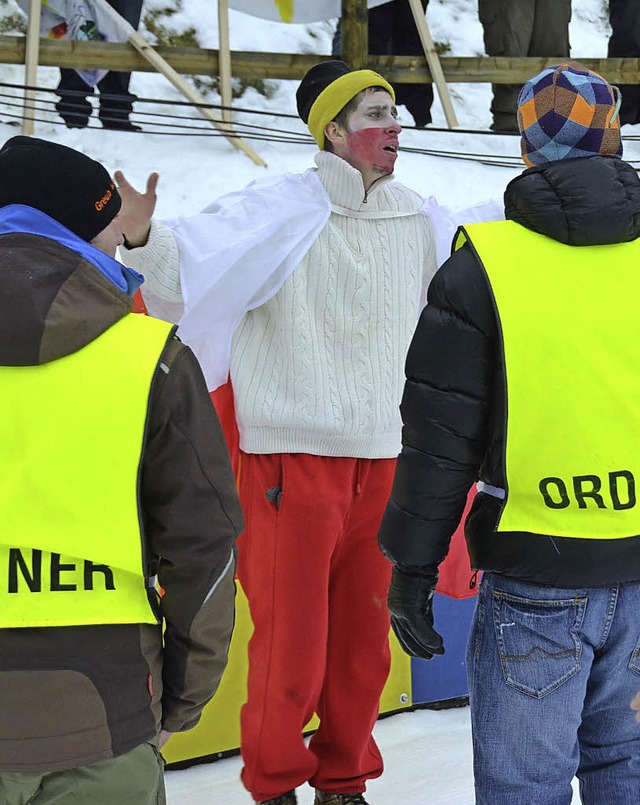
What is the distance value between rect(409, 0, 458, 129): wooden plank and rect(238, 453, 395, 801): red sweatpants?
5331 mm

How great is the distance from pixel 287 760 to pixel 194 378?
1.25m

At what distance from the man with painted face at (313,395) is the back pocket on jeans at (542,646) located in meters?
0.79

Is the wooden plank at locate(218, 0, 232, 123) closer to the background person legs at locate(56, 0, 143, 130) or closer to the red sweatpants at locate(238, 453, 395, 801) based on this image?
the background person legs at locate(56, 0, 143, 130)

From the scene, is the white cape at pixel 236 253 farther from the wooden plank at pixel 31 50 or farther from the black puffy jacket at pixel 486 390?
the wooden plank at pixel 31 50

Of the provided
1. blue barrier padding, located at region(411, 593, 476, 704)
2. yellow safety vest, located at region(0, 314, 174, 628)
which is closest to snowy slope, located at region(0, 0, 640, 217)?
blue barrier padding, located at region(411, 593, 476, 704)

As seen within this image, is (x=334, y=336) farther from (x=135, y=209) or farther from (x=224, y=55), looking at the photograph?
(x=224, y=55)

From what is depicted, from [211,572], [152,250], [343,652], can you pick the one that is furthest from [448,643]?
[211,572]

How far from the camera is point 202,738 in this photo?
2.66 meters

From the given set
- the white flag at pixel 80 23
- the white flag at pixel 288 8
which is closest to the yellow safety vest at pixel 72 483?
the white flag at pixel 80 23

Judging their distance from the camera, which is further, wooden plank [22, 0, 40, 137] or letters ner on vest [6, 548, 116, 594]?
wooden plank [22, 0, 40, 137]

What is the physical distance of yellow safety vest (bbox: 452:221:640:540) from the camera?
153 cm

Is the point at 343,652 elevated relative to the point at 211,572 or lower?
lower

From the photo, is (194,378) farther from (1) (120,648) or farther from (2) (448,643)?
(2) (448,643)

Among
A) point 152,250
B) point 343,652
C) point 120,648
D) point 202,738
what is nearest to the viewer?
point 120,648
